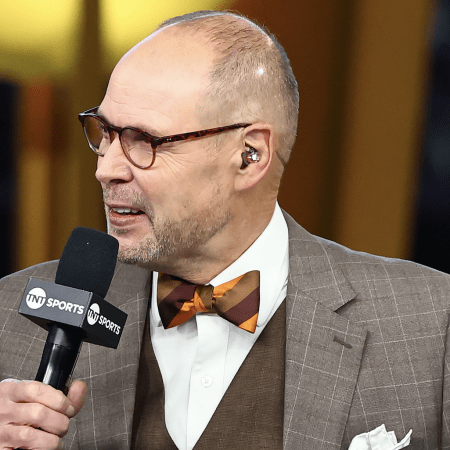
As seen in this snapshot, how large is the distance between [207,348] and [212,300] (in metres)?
0.10

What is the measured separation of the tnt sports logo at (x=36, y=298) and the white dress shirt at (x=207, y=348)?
52cm

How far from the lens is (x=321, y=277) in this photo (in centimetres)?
141

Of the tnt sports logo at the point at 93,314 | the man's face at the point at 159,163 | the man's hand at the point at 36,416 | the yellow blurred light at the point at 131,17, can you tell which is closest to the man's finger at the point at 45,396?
the man's hand at the point at 36,416

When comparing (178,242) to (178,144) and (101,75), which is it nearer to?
(178,144)

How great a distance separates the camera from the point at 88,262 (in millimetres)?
980

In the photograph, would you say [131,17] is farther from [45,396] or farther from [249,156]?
[45,396]

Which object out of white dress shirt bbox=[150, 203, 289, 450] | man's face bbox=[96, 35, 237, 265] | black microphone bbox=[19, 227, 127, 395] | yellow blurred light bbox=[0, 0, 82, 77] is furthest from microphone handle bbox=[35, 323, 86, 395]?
yellow blurred light bbox=[0, 0, 82, 77]

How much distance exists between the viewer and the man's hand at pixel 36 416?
0.89 meters

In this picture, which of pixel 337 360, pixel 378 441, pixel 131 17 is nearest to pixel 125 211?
pixel 337 360

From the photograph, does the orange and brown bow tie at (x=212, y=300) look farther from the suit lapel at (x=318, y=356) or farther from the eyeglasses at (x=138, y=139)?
the eyeglasses at (x=138, y=139)

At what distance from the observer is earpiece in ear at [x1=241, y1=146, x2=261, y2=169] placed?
1.34 meters

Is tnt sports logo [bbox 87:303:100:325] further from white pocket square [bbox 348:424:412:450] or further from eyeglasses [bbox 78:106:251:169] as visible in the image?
white pocket square [bbox 348:424:412:450]

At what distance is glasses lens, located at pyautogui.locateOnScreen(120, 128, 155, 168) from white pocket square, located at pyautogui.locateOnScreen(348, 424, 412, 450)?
656 mm

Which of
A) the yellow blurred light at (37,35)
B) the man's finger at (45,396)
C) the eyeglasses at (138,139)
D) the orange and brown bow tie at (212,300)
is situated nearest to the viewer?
the man's finger at (45,396)
